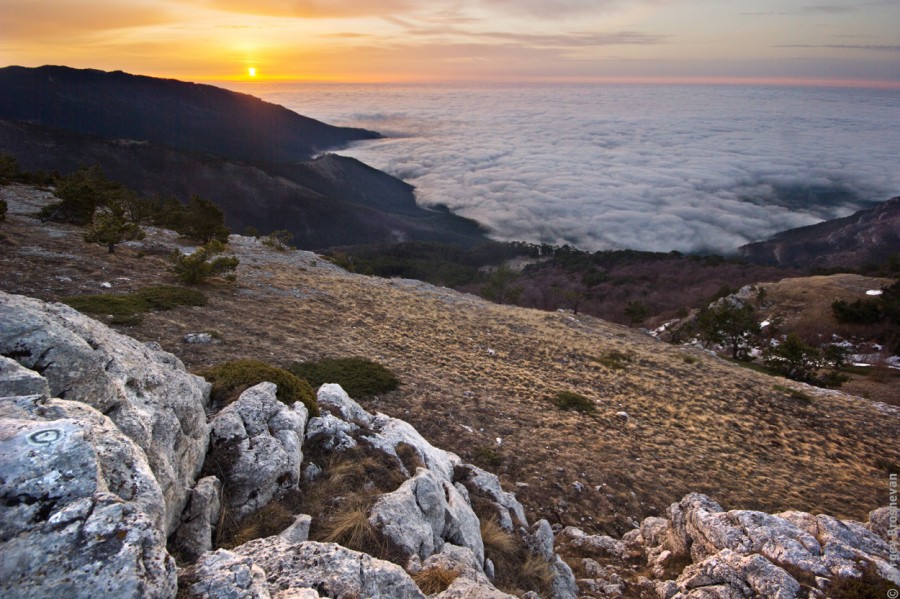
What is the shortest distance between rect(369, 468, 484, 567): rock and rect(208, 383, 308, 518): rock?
1823mm

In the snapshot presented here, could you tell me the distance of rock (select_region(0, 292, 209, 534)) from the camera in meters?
5.50

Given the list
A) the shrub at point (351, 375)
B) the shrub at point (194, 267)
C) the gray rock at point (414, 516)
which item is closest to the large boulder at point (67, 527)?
the gray rock at point (414, 516)

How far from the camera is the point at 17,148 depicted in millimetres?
177750

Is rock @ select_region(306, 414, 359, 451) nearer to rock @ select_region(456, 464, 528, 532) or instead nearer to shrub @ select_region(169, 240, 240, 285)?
rock @ select_region(456, 464, 528, 532)

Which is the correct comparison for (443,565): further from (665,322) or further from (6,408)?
(665,322)

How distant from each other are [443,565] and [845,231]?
255 metres

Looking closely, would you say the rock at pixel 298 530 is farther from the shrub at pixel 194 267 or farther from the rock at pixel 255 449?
the shrub at pixel 194 267

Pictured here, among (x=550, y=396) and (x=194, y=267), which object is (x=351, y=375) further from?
(x=194, y=267)

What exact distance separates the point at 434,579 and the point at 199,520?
11.0ft

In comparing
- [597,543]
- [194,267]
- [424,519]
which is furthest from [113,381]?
[194,267]

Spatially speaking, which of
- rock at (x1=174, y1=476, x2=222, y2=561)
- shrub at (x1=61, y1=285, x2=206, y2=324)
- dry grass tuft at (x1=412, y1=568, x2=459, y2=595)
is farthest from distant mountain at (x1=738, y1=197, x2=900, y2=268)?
rock at (x1=174, y1=476, x2=222, y2=561)

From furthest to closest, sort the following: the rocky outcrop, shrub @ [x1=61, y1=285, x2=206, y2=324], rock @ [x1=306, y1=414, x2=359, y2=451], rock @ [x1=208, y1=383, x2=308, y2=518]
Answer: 1. shrub @ [x1=61, y1=285, x2=206, y2=324]
2. rock @ [x1=306, y1=414, x2=359, y2=451]
3. the rocky outcrop
4. rock @ [x1=208, y1=383, x2=308, y2=518]

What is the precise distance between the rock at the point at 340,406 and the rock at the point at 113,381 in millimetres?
4198

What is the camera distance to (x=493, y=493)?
1105cm
